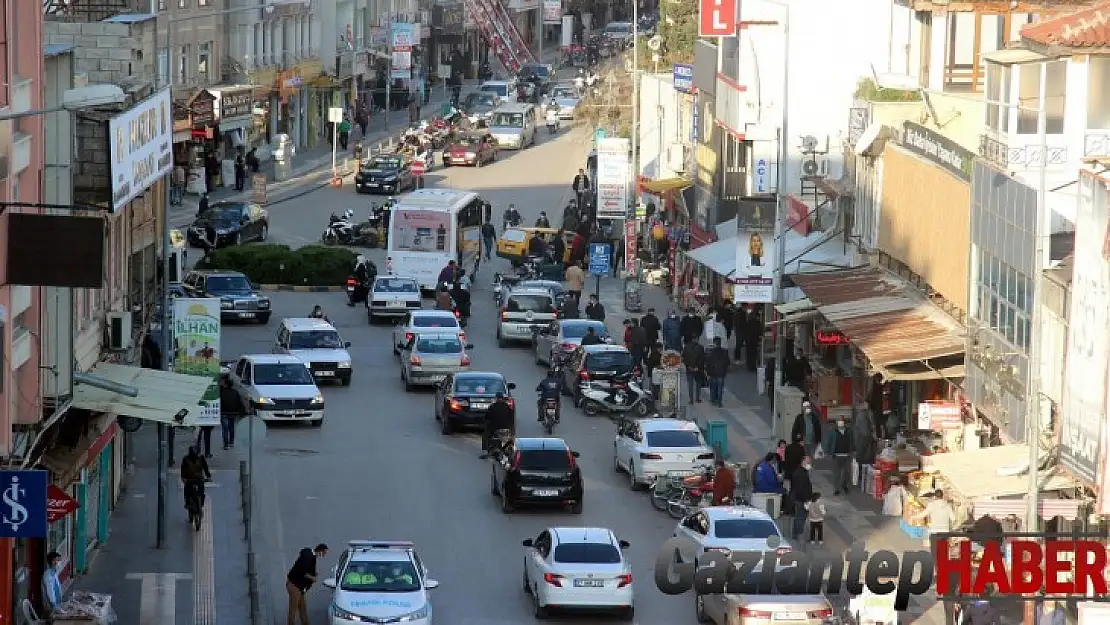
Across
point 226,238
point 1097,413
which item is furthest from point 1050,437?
point 226,238

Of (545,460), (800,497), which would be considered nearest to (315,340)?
(545,460)

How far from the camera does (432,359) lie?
172 feet

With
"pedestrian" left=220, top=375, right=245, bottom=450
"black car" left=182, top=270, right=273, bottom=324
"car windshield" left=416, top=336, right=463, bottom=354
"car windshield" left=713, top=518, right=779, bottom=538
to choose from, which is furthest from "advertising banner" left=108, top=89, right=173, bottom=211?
"black car" left=182, top=270, right=273, bottom=324

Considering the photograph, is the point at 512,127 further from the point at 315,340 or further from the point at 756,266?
the point at 756,266

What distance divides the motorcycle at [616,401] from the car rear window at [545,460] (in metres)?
9.43

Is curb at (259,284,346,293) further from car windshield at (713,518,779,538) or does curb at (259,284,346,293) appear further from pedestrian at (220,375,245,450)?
car windshield at (713,518,779,538)

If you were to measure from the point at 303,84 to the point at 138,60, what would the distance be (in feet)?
206

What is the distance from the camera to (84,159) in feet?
114

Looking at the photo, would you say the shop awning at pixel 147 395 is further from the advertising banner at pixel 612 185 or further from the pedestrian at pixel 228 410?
the advertising banner at pixel 612 185

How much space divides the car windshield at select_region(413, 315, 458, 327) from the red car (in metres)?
42.2

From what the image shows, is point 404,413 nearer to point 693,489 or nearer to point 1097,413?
point 693,489

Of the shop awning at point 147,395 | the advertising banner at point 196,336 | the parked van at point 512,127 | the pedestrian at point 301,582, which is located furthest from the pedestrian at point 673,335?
the parked van at point 512,127

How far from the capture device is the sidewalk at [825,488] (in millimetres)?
37062

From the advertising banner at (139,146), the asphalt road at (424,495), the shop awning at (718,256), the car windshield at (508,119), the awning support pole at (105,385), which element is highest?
the advertising banner at (139,146)
